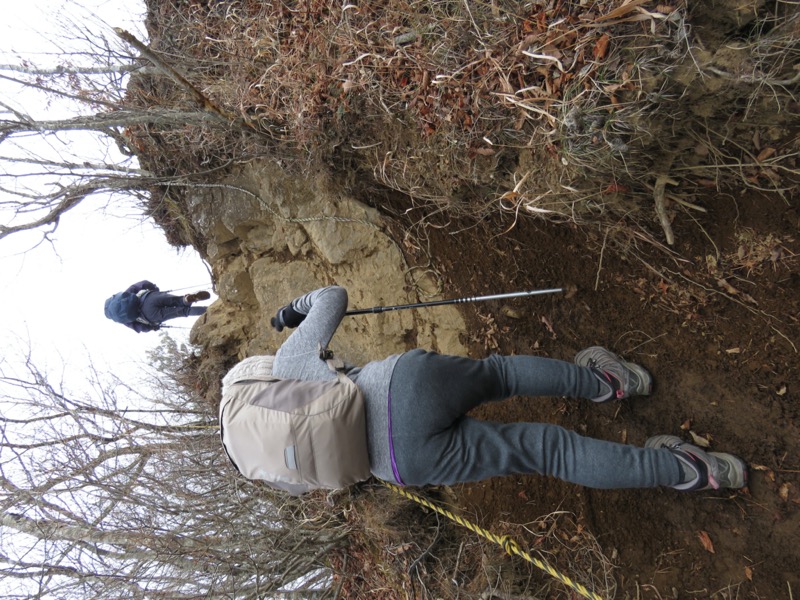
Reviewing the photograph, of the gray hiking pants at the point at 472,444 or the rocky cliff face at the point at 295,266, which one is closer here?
the gray hiking pants at the point at 472,444

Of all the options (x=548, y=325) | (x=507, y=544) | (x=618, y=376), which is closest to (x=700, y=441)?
(x=618, y=376)

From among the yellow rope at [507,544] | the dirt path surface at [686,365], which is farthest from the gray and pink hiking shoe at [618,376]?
the yellow rope at [507,544]

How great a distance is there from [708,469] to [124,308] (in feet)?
17.8

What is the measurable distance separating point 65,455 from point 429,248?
15.6 ft

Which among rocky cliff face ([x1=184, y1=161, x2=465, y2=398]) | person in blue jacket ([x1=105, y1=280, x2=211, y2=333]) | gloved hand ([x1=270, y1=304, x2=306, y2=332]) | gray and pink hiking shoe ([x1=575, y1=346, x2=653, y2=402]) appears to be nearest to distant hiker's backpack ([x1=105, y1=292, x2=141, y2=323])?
person in blue jacket ([x1=105, y1=280, x2=211, y2=333])

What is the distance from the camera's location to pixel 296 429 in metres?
2.06

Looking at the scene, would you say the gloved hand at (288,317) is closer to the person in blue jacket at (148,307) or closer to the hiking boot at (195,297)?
the person in blue jacket at (148,307)

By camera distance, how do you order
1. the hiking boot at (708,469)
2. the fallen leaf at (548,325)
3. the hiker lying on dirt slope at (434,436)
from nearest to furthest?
the hiker lying on dirt slope at (434,436) < the hiking boot at (708,469) < the fallen leaf at (548,325)

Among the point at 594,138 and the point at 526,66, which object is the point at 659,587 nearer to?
the point at 594,138

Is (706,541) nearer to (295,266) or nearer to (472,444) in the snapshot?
(472,444)

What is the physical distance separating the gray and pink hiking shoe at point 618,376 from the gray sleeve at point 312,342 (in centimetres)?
171

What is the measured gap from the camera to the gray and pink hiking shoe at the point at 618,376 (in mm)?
2975

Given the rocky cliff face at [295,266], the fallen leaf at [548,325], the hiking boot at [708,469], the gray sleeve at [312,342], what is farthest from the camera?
A: the rocky cliff face at [295,266]

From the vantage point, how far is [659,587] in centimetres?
308
